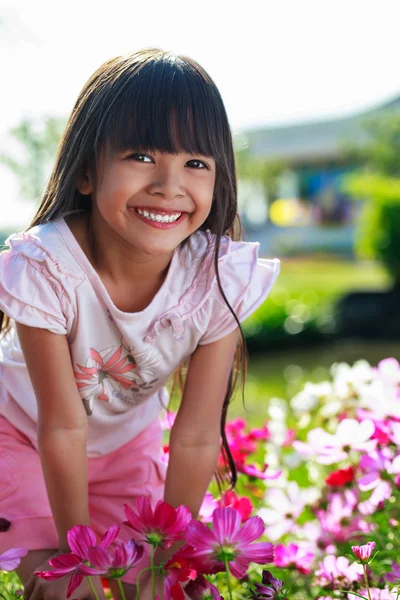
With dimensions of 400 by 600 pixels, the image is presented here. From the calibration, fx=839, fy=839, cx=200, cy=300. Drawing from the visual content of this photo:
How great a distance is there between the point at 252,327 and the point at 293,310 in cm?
89

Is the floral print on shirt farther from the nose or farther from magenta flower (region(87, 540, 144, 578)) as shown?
magenta flower (region(87, 540, 144, 578))

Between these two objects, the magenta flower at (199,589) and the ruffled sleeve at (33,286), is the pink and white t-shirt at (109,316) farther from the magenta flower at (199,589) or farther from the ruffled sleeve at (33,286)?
the magenta flower at (199,589)

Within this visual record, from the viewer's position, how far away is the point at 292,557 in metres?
1.61

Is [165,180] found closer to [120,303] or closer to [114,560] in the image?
[120,303]

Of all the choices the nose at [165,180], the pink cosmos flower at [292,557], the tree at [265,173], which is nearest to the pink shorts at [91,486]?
the pink cosmos flower at [292,557]

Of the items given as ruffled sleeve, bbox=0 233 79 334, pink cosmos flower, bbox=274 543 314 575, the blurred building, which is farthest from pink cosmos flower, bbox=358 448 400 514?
the blurred building

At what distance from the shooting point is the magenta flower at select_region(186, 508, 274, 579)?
1146mm

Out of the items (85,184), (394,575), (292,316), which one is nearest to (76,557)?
(394,575)

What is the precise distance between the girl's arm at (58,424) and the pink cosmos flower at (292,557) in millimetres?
385

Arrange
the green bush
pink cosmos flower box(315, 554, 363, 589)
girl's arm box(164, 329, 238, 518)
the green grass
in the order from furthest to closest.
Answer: the green bush < the green grass < girl's arm box(164, 329, 238, 518) < pink cosmos flower box(315, 554, 363, 589)

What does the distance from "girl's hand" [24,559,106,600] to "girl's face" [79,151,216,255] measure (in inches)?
23.9

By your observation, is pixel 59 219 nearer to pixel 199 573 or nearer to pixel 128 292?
pixel 128 292

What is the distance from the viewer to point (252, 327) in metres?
7.51

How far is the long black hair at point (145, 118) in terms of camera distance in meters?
1.48
